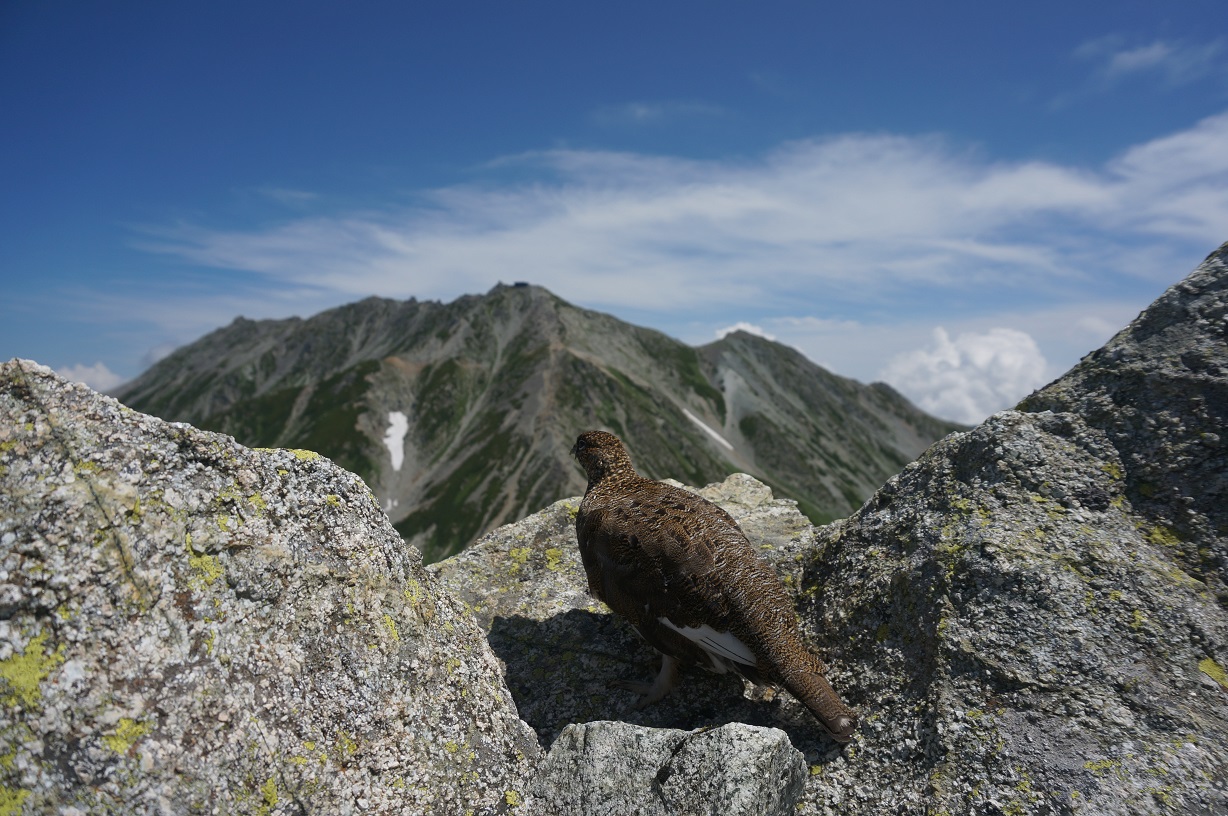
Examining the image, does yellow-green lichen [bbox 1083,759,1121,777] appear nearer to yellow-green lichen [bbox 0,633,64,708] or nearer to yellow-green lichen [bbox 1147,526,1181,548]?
yellow-green lichen [bbox 1147,526,1181,548]

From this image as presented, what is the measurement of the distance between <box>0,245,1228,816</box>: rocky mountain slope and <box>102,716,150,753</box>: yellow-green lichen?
1.0 inches

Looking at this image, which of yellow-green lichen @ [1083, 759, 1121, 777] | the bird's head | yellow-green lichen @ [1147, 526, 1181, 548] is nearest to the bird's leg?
the bird's head

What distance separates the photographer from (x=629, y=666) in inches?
352

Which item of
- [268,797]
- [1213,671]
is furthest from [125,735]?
[1213,671]

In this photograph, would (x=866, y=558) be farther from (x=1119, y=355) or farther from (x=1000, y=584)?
(x=1119, y=355)

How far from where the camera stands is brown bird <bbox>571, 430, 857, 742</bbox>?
6.90 metres

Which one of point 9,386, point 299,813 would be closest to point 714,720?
point 299,813

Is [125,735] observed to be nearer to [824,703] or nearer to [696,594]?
[696,594]

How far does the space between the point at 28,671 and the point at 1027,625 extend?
335 inches

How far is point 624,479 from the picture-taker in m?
9.66

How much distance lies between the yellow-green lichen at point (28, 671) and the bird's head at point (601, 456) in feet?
21.0

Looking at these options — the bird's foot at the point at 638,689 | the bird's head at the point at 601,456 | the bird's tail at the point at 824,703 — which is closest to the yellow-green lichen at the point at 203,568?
the bird's foot at the point at 638,689

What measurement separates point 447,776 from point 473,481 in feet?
606

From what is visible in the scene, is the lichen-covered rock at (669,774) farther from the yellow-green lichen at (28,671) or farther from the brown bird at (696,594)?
the yellow-green lichen at (28,671)
